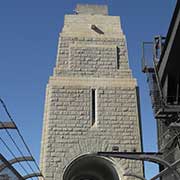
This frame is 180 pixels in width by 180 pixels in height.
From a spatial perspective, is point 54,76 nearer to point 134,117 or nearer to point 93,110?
point 93,110

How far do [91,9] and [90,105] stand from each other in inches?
265

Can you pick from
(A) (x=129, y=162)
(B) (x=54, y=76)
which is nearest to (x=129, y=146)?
(A) (x=129, y=162)

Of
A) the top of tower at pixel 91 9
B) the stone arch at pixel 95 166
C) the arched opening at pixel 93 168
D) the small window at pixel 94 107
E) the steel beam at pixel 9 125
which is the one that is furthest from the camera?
the top of tower at pixel 91 9

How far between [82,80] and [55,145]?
362 cm

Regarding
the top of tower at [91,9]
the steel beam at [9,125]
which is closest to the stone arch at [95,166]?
the steel beam at [9,125]

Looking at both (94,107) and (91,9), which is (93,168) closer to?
(94,107)

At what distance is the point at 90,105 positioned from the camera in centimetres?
1772

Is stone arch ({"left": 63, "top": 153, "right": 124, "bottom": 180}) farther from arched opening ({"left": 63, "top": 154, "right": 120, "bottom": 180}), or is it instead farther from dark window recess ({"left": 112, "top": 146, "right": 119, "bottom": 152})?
dark window recess ({"left": 112, "top": 146, "right": 119, "bottom": 152})

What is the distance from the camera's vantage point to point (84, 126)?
17219mm

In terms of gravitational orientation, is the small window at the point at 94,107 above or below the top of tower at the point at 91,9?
below

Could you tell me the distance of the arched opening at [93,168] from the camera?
16.9m

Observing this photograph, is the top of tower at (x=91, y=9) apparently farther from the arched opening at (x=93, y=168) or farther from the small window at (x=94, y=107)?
the arched opening at (x=93, y=168)

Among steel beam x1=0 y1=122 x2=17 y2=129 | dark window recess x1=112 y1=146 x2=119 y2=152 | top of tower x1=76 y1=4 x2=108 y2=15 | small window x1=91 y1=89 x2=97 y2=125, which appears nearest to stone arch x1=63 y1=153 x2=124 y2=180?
dark window recess x1=112 y1=146 x2=119 y2=152

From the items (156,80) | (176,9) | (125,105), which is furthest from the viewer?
(125,105)
